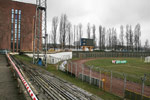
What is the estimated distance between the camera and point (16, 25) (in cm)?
4334

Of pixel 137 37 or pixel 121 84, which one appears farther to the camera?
pixel 137 37

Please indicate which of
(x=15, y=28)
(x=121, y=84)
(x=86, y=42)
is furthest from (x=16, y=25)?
(x=121, y=84)

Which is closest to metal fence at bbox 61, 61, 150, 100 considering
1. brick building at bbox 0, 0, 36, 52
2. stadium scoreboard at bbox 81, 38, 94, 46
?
brick building at bbox 0, 0, 36, 52

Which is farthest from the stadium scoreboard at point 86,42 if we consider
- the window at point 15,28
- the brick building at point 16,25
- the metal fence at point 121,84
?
the metal fence at point 121,84

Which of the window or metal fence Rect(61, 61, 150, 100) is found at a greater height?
the window

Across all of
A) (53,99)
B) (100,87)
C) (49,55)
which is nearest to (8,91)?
(53,99)

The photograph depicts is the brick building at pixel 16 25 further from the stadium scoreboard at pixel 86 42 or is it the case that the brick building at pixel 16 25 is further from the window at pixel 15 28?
the stadium scoreboard at pixel 86 42

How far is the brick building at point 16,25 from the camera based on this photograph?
4122 cm

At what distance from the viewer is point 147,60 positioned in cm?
3653

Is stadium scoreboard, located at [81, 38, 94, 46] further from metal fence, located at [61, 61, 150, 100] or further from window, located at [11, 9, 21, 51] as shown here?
metal fence, located at [61, 61, 150, 100]

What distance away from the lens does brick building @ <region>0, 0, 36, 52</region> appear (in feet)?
135

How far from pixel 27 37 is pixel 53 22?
48.0 ft

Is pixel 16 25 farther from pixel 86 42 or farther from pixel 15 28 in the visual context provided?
pixel 86 42

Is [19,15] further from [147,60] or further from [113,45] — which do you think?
[113,45]
